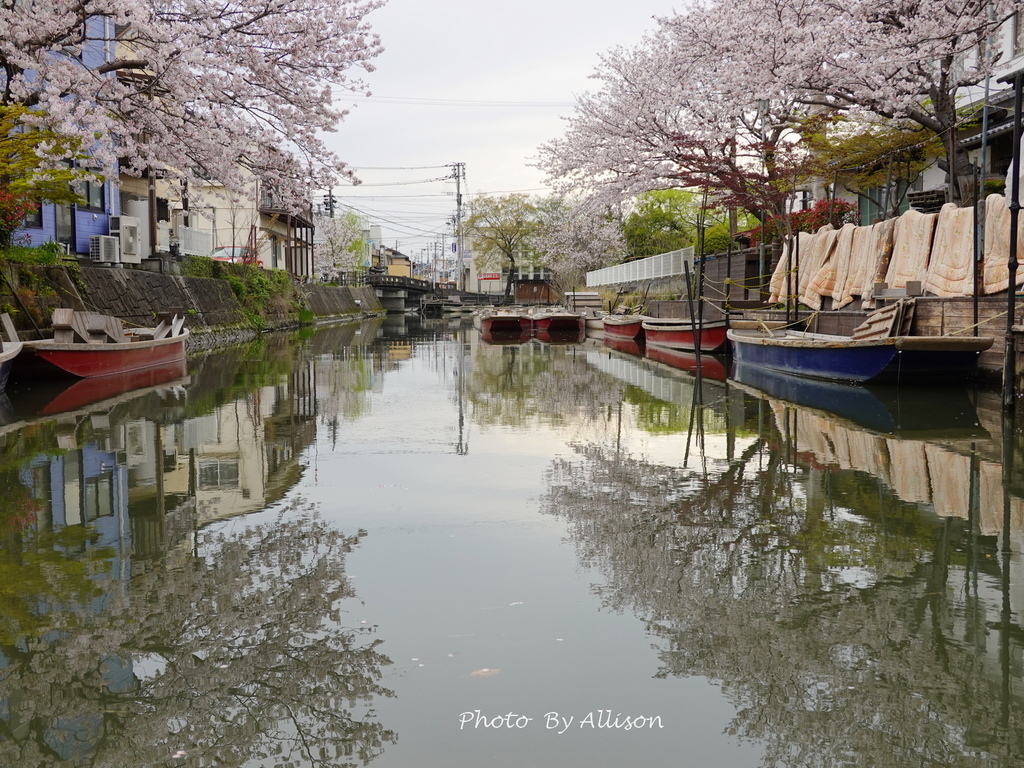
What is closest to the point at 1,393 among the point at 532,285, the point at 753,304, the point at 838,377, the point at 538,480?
the point at 538,480

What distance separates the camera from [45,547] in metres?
5.92

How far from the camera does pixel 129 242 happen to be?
2797 centimetres

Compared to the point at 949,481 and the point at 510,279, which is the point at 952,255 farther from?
the point at 510,279

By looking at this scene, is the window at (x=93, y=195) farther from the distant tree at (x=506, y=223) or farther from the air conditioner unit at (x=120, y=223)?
the distant tree at (x=506, y=223)

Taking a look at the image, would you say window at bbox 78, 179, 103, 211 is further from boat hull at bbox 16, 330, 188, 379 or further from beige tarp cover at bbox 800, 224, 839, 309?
beige tarp cover at bbox 800, 224, 839, 309

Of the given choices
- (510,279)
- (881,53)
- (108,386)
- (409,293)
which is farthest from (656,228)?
(108,386)

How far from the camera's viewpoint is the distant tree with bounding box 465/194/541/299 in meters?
82.4

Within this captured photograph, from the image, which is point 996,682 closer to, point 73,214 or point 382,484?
point 382,484

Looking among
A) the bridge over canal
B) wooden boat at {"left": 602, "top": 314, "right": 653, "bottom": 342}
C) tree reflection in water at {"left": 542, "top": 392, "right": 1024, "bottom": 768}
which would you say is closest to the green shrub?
tree reflection in water at {"left": 542, "top": 392, "right": 1024, "bottom": 768}

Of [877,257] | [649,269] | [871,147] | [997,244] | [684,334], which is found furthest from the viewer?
[649,269]

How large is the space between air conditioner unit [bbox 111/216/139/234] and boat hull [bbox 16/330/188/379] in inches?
398

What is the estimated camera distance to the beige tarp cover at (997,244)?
46.9ft

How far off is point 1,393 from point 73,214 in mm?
15601

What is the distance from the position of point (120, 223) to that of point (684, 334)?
56.2 feet
